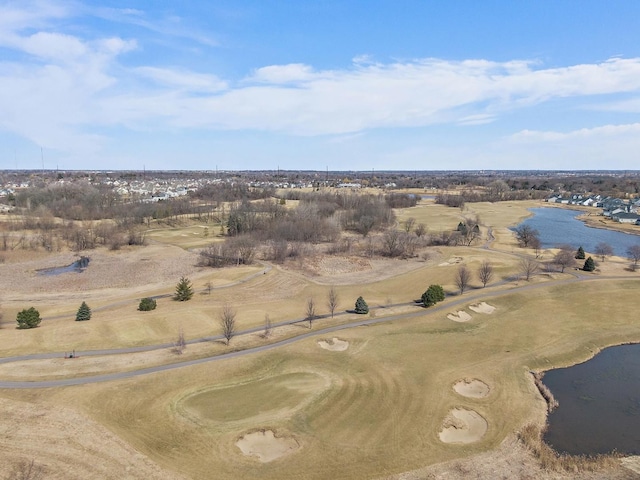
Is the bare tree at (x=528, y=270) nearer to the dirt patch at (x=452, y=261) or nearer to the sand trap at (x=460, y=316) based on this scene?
the dirt patch at (x=452, y=261)

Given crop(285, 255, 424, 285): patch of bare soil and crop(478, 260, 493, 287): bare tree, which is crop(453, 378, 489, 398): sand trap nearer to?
crop(478, 260, 493, 287): bare tree

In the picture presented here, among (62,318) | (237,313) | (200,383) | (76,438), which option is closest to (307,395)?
(200,383)

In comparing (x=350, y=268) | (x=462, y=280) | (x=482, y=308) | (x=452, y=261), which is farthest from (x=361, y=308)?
(x=452, y=261)

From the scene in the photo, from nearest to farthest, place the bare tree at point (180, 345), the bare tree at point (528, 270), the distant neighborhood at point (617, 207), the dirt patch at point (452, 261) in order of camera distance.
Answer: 1. the bare tree at point (180, 345)
2. the bare tree at point (528, 270)
3. the dirt patch at point (452, 261)
4. the distant neighborhood at point (617, 207)

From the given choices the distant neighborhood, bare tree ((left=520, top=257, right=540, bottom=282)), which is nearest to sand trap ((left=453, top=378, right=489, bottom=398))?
bare tree ((left=520, top=257, right=540, bottom=282))

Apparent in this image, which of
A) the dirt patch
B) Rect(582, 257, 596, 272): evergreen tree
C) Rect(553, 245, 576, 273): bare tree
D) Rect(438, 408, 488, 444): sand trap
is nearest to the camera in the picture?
Rect(438, 408, 488, 444): sand trap

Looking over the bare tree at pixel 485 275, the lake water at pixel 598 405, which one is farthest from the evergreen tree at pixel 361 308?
the bare tree at pixel 485 275
